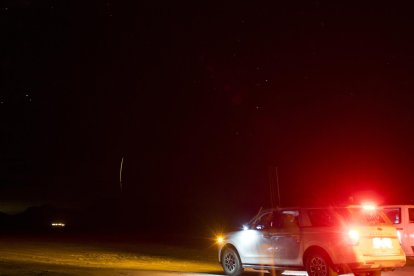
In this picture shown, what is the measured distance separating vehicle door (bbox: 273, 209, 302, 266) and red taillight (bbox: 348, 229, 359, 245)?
140cm

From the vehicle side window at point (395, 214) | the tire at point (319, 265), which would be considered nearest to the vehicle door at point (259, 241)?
the tire at point (319, 265)

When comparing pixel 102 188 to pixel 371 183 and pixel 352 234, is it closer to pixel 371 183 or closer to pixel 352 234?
pixel 371 183

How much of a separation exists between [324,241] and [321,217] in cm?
75

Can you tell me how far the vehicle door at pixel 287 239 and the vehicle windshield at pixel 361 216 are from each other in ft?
3.91

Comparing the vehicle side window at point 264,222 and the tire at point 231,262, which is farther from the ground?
the vehicle side window at point 264,222

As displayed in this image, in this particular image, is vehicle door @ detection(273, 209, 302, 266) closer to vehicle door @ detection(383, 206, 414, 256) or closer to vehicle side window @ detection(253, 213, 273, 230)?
vehicle side window @ detection(253, 213, 273, 230)

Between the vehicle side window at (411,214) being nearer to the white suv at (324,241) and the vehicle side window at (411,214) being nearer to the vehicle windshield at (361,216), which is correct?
the white suv at (324,241)

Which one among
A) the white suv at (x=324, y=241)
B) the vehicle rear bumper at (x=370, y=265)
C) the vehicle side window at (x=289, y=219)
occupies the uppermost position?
the vehicle side window at (x=289, y=219)

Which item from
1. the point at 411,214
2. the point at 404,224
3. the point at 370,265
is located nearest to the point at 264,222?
the point at 370,265

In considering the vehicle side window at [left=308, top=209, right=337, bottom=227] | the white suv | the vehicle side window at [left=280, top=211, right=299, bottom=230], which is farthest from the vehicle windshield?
the vehicle side window at [left=280, top=211, right=299, bottom=230]

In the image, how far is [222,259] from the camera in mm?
17234

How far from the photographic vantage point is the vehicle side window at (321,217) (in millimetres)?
14299

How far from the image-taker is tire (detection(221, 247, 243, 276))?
16656mm

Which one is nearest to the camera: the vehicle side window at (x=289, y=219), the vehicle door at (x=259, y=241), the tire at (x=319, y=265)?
the tire at (x=319, y=265)
